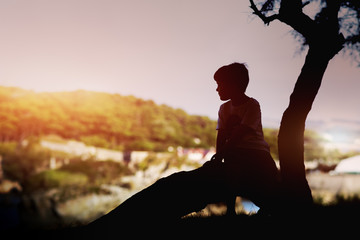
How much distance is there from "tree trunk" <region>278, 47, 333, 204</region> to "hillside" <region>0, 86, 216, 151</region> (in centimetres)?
4205

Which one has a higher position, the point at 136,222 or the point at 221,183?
the point at 221,183

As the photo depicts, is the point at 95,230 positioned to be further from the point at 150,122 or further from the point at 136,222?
the point at 150,122

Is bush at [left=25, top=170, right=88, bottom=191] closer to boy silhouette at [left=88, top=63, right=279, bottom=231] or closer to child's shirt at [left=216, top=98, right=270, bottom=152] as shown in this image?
boy silhouette at [left=88, top=63, right=279, bottom=231]

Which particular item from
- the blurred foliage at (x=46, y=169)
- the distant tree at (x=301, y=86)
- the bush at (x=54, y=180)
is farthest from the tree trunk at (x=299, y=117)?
the bush at (x=54, y=180)

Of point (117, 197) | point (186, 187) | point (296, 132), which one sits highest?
point (296, 132)

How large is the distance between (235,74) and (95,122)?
47991mm

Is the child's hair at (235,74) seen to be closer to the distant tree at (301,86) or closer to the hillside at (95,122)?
the distant tree at (301,86)

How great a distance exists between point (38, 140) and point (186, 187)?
1497 inches

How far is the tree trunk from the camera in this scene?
3361mm

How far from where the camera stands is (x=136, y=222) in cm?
232

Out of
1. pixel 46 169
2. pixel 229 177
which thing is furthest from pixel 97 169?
pixel 229 177

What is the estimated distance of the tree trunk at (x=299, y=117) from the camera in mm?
3361

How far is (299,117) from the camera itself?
3.40m

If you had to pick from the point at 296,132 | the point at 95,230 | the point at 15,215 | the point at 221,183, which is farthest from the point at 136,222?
the point at 15,215
